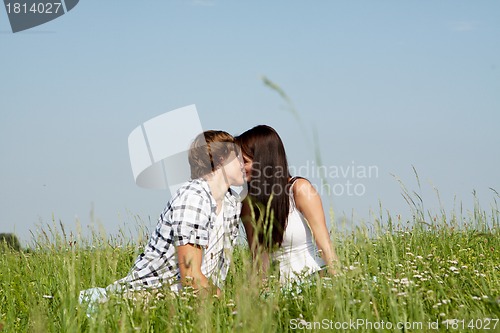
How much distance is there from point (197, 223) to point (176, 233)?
17cm

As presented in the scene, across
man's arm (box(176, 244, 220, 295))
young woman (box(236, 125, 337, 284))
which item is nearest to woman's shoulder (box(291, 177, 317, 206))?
young woman (box(236, 125, 337, 284))

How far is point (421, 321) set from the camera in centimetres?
360

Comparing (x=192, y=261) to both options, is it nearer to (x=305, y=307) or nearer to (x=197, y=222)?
(x=197, y=222)

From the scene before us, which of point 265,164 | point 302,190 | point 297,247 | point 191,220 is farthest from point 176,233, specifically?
point 297,247

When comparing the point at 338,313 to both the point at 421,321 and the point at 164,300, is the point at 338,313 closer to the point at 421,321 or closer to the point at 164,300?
the point at 421,321

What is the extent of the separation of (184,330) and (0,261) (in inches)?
189

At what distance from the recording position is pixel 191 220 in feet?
15.5

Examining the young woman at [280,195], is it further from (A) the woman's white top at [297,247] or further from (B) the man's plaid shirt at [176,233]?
(B) the man's plaid shirt at [176,233]

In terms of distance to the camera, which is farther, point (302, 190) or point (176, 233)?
point (302, 190)

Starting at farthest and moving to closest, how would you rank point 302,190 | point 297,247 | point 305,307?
point 297,247, point 302,190, point 305,307

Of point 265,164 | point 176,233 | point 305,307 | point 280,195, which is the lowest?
point 305,307

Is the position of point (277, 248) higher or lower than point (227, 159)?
lower

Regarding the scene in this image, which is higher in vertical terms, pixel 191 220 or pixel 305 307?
pixel 191 220

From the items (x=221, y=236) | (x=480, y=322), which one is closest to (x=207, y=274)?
(x=221, y=236)
